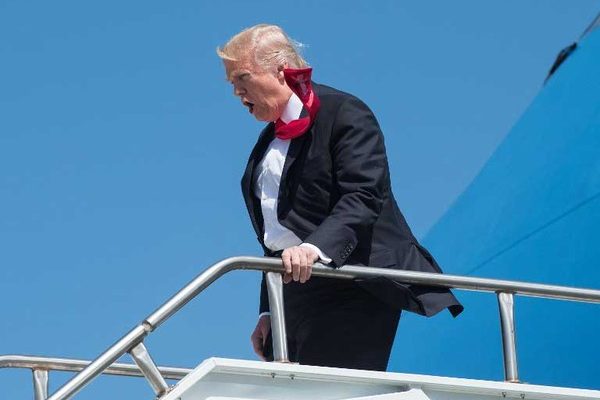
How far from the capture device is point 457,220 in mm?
13516

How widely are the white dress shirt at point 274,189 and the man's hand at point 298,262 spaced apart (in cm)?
34

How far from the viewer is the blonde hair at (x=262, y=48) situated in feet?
20.3

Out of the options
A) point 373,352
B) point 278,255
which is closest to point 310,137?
point 278,255

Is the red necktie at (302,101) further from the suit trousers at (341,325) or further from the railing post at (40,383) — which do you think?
the railing post at (40,383)

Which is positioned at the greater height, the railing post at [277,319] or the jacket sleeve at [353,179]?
the jacket sleeve at [353,179]

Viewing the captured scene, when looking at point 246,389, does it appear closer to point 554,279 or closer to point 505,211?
point 554,279

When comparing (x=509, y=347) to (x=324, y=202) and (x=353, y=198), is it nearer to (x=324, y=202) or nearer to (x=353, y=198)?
(x=353, y=198)

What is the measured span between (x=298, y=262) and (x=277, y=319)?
245 millimetres

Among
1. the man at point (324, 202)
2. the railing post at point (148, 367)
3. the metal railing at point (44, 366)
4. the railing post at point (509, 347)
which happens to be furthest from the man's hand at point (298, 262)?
the metal railing at point (44, 366)

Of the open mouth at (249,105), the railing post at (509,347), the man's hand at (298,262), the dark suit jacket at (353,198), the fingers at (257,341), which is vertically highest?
the open mouth at (249,105)

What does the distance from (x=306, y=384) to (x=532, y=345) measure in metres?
4.99

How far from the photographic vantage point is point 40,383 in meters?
6.88

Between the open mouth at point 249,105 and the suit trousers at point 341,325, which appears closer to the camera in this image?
the suit trousers at point 341,325

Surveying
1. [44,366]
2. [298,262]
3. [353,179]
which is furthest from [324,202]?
[44,366]
